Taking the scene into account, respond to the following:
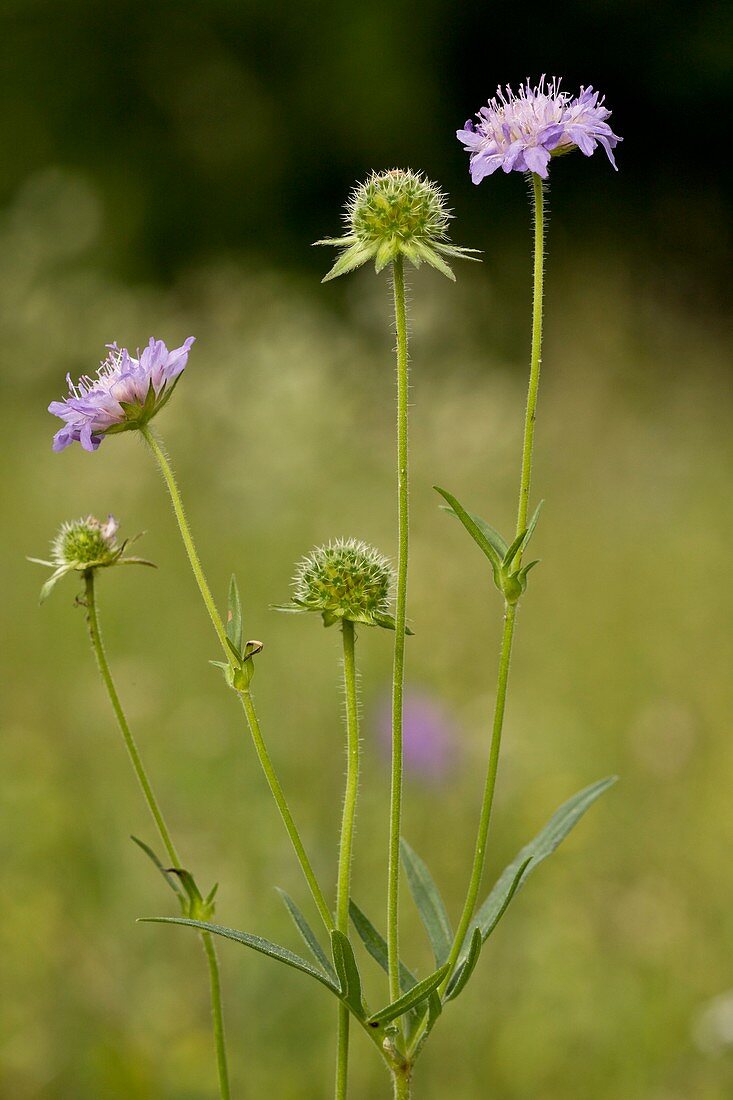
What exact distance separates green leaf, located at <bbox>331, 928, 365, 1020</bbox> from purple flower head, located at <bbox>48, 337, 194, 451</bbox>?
0.58m

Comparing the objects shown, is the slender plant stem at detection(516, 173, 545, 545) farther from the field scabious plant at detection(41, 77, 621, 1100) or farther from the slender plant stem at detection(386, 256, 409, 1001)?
the slender plant stem at detection(386, 256, 409, 1001)

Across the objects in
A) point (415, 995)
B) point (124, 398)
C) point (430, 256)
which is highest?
point (430, 256)

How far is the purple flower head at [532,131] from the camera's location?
4.22 ft

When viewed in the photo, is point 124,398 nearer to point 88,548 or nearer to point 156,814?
point 88,548

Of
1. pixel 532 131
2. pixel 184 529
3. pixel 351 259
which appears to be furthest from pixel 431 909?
pixel 532 131

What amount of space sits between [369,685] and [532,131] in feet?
6.83

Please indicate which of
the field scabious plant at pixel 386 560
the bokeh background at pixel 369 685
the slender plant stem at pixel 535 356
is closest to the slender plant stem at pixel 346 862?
the field scabious plant at pixel 386 560

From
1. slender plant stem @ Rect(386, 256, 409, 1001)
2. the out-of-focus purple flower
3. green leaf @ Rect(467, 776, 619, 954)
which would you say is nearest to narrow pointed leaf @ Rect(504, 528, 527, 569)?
slender plant stem @ Rect(386, 256, 409, 1001)

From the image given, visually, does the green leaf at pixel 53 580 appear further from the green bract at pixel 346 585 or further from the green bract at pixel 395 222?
the green bract at pixel 395 222

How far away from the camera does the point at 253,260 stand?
10.9 meters

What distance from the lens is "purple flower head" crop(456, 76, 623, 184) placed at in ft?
4.22

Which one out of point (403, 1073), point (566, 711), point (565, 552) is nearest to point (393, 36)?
point (565, 552)

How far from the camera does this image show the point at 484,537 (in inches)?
50.3

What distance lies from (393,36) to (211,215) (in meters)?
2.48
